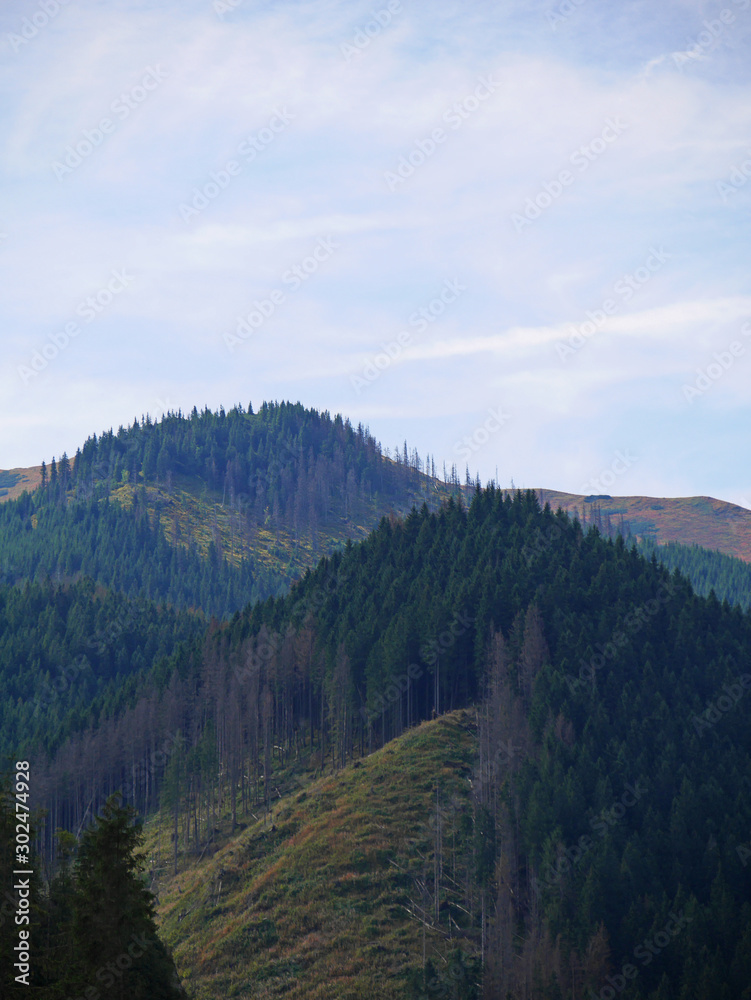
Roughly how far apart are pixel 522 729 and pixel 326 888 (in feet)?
76.5

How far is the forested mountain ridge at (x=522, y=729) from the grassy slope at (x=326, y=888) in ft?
6.01

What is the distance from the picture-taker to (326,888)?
3322 inches

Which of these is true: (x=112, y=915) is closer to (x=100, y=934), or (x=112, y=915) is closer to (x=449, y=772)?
(x=100, y=934)

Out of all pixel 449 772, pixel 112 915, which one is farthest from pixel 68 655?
pixel 112 915

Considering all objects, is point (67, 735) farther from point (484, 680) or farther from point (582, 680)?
point (582, 680)

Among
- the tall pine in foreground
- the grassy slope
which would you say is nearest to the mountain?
the grassy slope

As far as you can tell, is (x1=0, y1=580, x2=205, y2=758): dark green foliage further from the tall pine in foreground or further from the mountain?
the tall pine in foreground

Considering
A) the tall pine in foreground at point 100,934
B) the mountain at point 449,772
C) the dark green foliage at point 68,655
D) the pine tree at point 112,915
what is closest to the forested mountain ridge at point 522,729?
the mountain at point 449,772

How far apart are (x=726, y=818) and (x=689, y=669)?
26264 mm

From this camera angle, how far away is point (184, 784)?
11112 centimetres

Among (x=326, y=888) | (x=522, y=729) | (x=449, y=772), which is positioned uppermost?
(x=522, y=729)

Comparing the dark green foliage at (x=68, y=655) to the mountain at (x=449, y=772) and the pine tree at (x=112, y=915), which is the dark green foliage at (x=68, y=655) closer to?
the mountain at (x=449, y=772)

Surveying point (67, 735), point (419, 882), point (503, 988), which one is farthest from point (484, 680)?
point (67, 735)

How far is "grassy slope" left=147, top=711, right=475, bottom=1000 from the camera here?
75500mm
